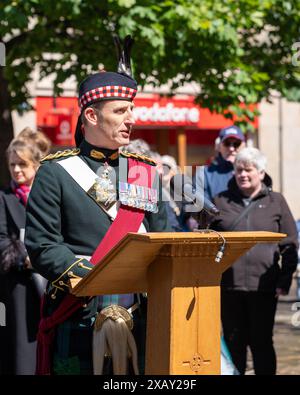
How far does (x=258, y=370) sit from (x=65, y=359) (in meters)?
3.43

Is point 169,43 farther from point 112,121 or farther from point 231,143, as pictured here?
point 112,121

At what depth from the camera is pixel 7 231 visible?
7.34 meters

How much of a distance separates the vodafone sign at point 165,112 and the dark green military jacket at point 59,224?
59.2 feet

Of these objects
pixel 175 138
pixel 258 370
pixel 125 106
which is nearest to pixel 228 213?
pixel 258 370

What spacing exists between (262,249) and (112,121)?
3359 mm

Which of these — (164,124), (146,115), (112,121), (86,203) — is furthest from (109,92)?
(164,124)

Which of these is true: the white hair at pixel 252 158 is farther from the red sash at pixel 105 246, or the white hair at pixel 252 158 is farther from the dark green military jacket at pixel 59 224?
the dark green military jacket at pixel 59 224

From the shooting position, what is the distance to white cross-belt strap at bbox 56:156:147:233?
186 inches

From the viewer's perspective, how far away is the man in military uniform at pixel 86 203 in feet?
15.0

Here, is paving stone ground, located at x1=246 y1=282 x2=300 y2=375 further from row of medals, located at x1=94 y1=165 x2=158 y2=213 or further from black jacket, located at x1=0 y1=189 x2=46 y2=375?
row of medals, located at x1=94 y1=165 x2=158 y2=213

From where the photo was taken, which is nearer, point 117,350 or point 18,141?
point 117,350

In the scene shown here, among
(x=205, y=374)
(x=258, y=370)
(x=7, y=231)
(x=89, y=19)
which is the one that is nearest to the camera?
(x=205, y=374)
